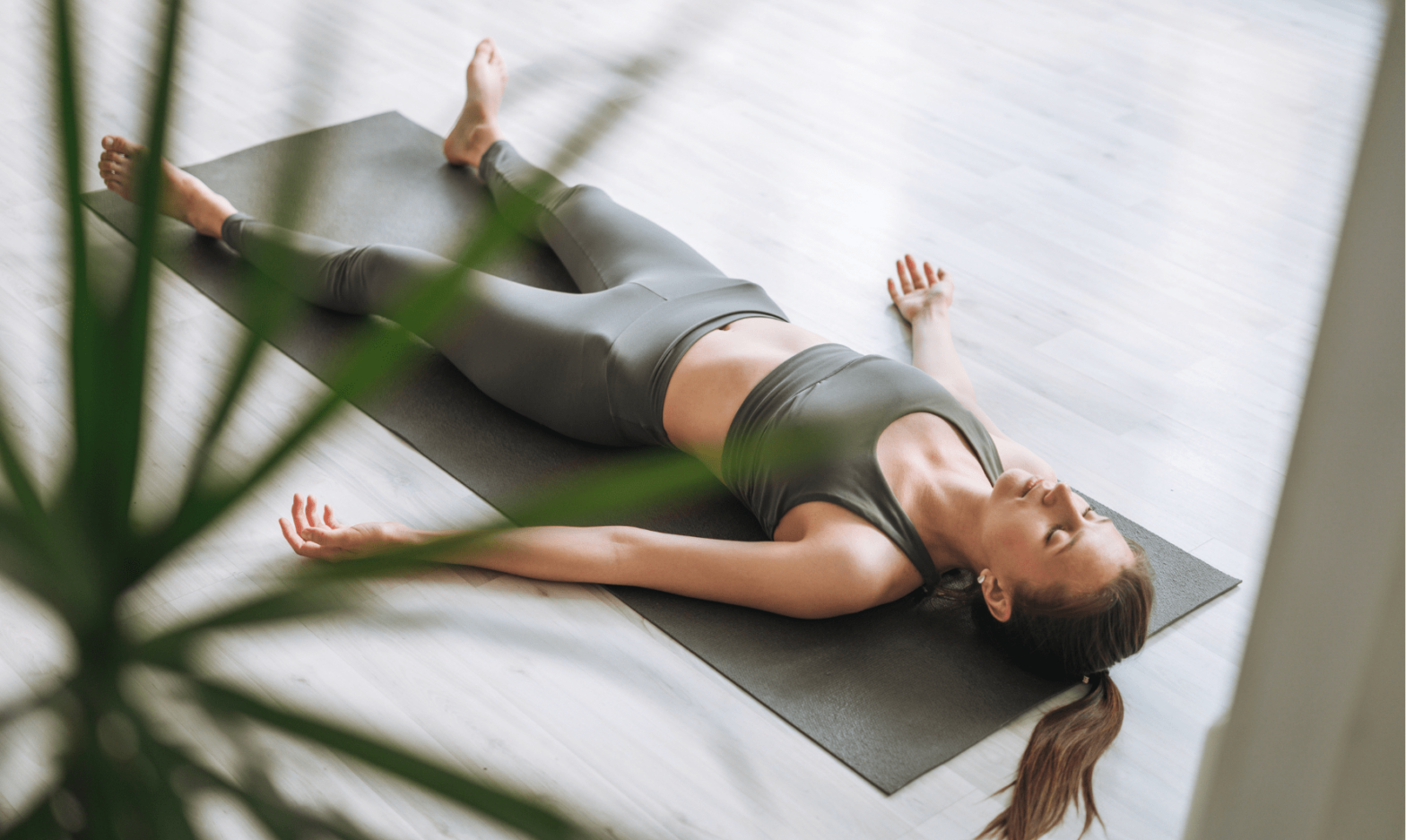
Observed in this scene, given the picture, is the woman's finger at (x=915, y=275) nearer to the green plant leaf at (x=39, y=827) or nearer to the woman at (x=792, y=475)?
the woman at (x=792, y=475)

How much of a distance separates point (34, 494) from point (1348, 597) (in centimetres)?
46

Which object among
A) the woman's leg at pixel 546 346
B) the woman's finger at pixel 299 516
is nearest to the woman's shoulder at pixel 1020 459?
the woman's leg at pixel 546 346

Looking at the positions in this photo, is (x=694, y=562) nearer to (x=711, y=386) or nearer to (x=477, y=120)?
(x=711, y=386)

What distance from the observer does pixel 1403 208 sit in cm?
40

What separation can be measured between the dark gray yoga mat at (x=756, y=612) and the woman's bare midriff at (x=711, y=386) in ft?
0.41

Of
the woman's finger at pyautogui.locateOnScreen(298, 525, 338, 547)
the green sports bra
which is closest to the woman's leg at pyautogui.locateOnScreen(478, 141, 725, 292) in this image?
the green sports bra

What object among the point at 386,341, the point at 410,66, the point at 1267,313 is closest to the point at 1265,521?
the point at 1267,313

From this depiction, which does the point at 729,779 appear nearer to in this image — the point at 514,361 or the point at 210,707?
the point at 514,361

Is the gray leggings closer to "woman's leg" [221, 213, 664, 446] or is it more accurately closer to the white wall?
"woman's leg" [221, 213, 664, 446]

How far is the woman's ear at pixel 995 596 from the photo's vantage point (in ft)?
6.03

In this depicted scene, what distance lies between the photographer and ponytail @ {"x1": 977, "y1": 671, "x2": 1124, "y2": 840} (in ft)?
5.39

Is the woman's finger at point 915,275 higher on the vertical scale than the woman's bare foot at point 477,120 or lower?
lower

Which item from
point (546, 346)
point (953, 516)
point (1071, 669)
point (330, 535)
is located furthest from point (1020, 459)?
A: point (330, 535)

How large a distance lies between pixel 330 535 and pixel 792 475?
69cm
